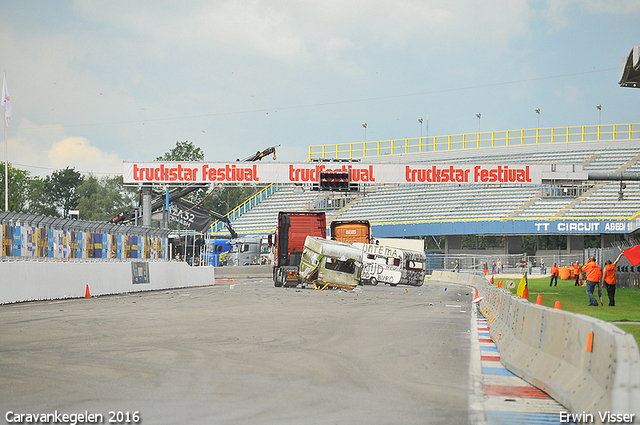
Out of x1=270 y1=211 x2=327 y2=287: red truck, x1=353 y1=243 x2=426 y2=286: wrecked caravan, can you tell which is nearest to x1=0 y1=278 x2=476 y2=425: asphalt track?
x1=270 y1=211 x2=327 y2=287: red truck

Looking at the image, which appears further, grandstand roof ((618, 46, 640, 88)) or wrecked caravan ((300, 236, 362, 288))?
wrecked caravan ((300, 236, 362, 288))

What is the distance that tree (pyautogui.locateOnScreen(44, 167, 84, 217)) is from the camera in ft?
422

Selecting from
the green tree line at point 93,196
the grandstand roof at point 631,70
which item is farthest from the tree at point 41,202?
the grandstand roof at point 631,70

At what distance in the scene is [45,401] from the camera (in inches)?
281

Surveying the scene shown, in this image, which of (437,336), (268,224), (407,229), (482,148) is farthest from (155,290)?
(482,148)

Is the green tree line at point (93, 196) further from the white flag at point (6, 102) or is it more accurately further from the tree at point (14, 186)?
the white flag at point (6, 102)

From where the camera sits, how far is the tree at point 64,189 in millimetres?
128500

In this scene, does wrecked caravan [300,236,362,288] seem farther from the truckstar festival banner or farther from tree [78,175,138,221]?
tree [78,175,138,221]

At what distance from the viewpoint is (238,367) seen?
31.5ft

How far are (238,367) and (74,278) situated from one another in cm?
1766

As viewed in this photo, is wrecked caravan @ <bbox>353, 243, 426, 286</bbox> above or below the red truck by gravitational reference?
below

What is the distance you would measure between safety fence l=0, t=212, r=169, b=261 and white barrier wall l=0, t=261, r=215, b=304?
0.43 m

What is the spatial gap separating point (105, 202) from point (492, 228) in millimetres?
83885

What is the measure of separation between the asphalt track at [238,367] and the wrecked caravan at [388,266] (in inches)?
767
